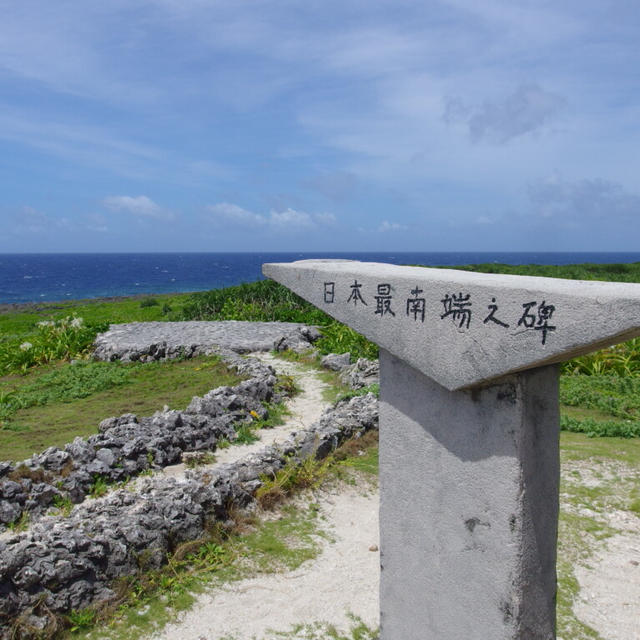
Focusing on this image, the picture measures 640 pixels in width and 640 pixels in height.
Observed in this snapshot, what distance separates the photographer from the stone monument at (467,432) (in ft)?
8.55

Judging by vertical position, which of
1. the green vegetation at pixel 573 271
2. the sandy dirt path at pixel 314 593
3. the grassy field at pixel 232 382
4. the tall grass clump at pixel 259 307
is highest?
the green vegetation at pixel 573 271

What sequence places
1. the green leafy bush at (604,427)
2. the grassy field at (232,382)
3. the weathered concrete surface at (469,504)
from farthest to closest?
1. the green leafy bush at (604,427)
2. the grassy field at (232,382)
3. the weathered concrete surface at (469,504)

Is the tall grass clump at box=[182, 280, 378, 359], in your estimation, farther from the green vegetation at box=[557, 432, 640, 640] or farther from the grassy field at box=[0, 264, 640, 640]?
the green vegetation at box=[557, 432, 640, 640]

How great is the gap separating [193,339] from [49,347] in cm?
380

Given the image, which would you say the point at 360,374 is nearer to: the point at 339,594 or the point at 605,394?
the point at 605,394

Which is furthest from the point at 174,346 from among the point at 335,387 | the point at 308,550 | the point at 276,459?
the point at 308,550

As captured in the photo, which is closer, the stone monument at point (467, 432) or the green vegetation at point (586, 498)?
the stone monument at point (467, 432)

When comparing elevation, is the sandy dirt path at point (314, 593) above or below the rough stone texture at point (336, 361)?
below

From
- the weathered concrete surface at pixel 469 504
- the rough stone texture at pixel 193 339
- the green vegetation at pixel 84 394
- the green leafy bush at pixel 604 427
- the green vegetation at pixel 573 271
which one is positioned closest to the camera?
the weathered concrete surface at pixel 469 504

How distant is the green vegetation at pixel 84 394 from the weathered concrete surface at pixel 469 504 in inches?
230

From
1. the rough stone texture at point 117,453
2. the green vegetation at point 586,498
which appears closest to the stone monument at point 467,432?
the green vegetation at point 586,498

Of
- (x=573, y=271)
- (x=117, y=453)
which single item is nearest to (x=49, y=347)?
(x=117, y=453)

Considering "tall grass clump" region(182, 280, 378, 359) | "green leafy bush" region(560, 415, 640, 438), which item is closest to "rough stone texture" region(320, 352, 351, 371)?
"tall grass clump" region(182, 280, 378, 359)

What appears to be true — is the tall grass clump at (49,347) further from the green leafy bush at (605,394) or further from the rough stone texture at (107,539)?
the green leafy bush at (605,394)
